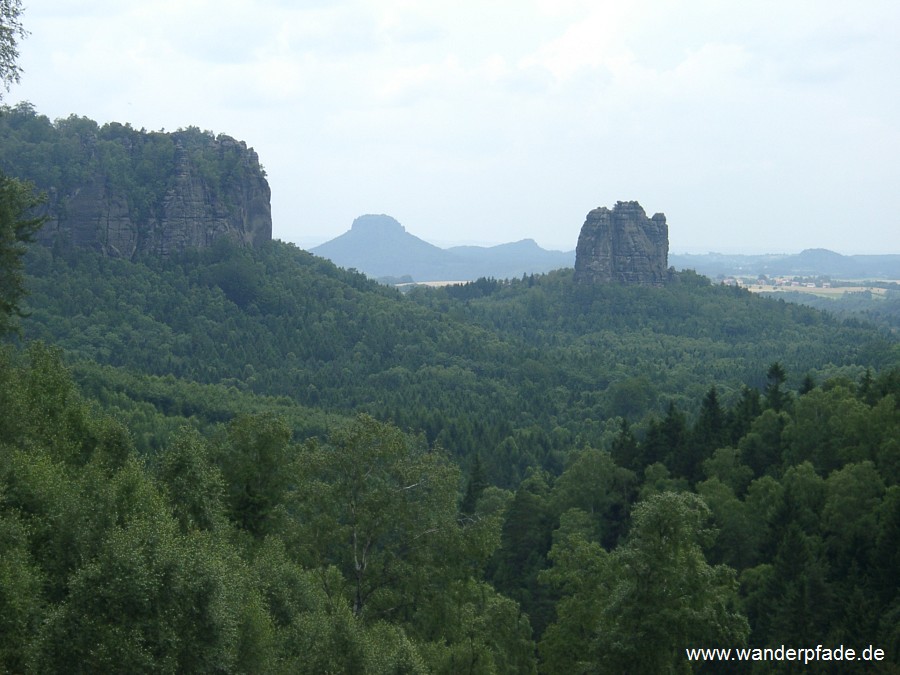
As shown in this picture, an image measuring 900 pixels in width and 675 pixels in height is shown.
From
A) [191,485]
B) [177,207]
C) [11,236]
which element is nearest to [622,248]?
[177,207]

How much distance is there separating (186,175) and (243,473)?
362ft

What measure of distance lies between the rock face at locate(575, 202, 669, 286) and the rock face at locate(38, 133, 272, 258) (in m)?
65.5

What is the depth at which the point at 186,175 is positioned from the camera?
135500 millimetres

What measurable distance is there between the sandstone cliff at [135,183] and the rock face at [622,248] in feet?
214

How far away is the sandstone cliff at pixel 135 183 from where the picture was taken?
128 metres

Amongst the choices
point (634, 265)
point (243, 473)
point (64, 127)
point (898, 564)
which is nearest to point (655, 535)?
point (898, 564)

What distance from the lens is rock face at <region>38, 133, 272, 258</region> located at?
127m

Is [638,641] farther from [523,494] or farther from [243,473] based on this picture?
[523,494]

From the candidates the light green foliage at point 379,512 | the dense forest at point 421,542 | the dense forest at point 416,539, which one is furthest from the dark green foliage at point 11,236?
the light green foliage at point 379,512

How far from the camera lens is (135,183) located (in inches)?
5276

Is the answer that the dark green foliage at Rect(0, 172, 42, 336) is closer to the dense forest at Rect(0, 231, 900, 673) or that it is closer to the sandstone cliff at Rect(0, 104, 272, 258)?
the dense forest at Rect(0, 231, 900, 673)

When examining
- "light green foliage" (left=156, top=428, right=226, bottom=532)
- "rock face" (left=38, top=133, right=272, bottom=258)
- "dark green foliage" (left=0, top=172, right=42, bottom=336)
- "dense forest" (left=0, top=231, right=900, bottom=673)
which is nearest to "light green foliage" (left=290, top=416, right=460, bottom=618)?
"dense forest" (left=0, top=231, right=900, bottom=673)

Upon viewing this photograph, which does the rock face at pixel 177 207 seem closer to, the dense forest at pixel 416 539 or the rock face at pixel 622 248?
the dense forest at pixel 416 539

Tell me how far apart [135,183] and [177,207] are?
6.71 m
